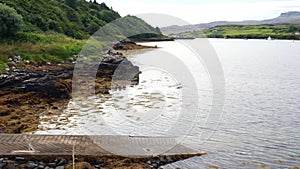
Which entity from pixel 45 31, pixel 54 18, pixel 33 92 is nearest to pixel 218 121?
pixel 33 92

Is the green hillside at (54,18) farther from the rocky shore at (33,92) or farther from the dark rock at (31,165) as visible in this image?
the dark rock at (31,165)

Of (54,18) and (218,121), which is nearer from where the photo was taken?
(218,121)

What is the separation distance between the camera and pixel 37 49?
39.2m

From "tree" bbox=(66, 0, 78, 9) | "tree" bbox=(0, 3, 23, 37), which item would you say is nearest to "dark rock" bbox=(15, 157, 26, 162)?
"tree" bbox=(0, 3, 23, 37)

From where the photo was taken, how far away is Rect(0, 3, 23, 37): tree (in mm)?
38719

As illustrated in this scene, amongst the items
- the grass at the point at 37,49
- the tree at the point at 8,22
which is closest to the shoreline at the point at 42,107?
the grass at the point at 37,49

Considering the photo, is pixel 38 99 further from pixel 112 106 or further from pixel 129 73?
pixel 129 73

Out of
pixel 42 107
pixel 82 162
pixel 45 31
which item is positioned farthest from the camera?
pixel 45 31

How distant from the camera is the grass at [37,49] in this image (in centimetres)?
3600

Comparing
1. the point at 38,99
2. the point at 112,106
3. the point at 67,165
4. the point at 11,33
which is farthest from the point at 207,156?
the point at 11,33

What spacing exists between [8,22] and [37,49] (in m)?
4.16

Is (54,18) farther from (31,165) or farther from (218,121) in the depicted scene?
(31,165)

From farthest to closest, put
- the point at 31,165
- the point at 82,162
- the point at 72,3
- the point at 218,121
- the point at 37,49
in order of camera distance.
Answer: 1. the point at 72,3
2. the point at 37,49
3. the point at 218,121
4. the point at 82,162
5. the point at 31,165

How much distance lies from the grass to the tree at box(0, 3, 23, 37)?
868mm
